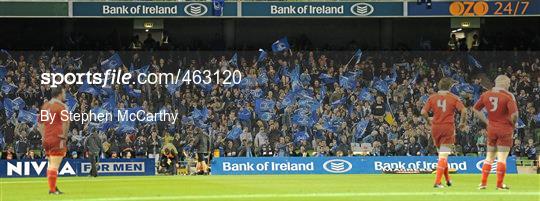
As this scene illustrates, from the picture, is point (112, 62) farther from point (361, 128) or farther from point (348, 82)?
point (361, 128)

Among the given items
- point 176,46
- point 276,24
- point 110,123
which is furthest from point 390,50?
point 110,123

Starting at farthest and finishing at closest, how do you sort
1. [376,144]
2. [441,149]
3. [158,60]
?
[158,60] → [376,144] → [441,149]

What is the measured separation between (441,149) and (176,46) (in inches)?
1066

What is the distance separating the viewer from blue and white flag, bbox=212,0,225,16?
127 feet

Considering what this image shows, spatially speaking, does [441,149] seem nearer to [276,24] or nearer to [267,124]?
[267,124]

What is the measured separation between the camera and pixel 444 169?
17.5m

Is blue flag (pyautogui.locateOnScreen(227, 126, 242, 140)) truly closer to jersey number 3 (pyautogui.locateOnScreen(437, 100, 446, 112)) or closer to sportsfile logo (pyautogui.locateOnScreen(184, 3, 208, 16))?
sportsfile logo (pyautogui.locateOnScreen(184, 3, 208, 16))

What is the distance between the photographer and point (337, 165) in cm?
3117

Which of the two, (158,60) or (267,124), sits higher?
(158,60)

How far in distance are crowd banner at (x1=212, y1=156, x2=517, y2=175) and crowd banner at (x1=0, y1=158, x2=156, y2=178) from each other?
2.76 meters

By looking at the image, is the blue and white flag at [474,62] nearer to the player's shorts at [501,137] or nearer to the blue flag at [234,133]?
the blue flag at [234,133]

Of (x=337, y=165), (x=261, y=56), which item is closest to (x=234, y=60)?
(x=261, y=56)

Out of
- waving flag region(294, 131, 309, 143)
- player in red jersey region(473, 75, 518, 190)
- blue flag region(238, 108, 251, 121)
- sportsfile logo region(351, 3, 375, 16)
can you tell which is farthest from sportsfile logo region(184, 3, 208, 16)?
player in red jersey region(473, 75, 518, 190)

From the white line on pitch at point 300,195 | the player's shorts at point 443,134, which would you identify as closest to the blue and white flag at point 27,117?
the white line on pitch at point 300,195
